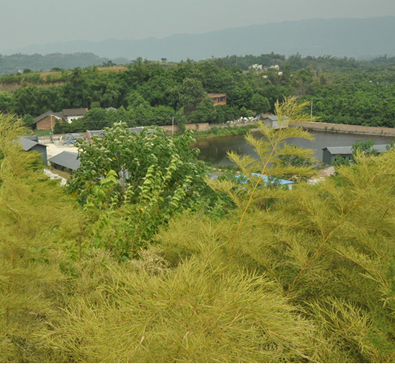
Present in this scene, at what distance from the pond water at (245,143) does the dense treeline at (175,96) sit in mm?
1087

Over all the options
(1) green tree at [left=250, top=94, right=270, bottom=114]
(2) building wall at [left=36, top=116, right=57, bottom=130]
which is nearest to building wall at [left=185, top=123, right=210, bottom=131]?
(1) green tree at [left=250, top=94, right=270, bottom=114]

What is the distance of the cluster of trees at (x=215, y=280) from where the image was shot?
0.76 meters

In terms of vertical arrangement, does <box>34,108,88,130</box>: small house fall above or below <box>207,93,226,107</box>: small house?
below

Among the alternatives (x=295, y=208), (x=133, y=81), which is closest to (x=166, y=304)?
(x=295, y=208)

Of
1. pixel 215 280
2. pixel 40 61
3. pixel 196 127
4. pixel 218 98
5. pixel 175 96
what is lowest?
pixel 196 127

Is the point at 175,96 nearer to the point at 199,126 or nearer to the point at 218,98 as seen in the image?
the point at 199,126

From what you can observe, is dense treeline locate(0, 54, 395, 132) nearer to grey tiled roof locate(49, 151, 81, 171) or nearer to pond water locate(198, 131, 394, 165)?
pond water locate(198, 131, 394, 165)

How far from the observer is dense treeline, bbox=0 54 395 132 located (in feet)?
53.0

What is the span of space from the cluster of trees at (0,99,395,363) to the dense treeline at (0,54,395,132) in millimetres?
13960

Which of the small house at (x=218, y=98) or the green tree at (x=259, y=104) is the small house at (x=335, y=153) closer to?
the green tree at (x=259, y=104)

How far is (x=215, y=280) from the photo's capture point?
1.00 meters

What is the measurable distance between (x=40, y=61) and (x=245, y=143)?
2066 inches

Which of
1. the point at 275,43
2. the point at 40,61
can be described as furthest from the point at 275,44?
the point at 40,61

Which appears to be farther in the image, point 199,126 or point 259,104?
point 259,104
